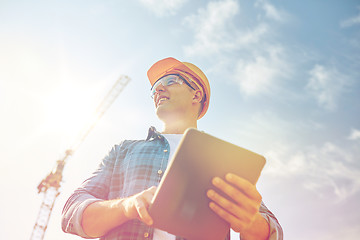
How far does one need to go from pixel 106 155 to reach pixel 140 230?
116 centimetres

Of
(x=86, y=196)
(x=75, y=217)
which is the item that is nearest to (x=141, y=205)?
(x=75, y=217)

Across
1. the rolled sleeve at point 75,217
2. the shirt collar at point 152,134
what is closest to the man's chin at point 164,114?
the shirt collar at point 152,134

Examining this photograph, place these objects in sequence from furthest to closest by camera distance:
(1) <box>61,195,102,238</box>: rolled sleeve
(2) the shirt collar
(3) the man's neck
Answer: (3) the man's neck → (2) the shirt collar → (1) <box>61,195,102,238</box>: rolled sleeve

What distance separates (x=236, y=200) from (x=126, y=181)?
4.66 feet

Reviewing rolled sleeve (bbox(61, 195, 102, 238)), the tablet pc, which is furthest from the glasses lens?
the tablet pc

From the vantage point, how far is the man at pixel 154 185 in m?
1.73

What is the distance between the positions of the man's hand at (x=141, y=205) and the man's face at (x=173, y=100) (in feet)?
6.37

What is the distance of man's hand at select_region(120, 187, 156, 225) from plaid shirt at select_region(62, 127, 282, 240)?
0.49 metres

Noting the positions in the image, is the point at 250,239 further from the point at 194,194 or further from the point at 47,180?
the point at 47,180

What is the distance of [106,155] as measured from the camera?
3240 mm

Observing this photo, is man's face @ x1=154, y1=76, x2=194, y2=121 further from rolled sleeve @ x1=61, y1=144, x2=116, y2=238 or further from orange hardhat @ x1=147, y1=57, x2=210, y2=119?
rolled sleeve @ x1=61, y1=144, x2=116, y2=238

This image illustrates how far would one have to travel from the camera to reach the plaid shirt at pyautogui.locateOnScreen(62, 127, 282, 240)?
7.72ft

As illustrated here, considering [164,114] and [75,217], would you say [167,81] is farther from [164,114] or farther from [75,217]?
[75,217]

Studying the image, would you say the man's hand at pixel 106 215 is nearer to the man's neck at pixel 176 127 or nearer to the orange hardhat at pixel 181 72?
the man's neck at pixel 176 127
